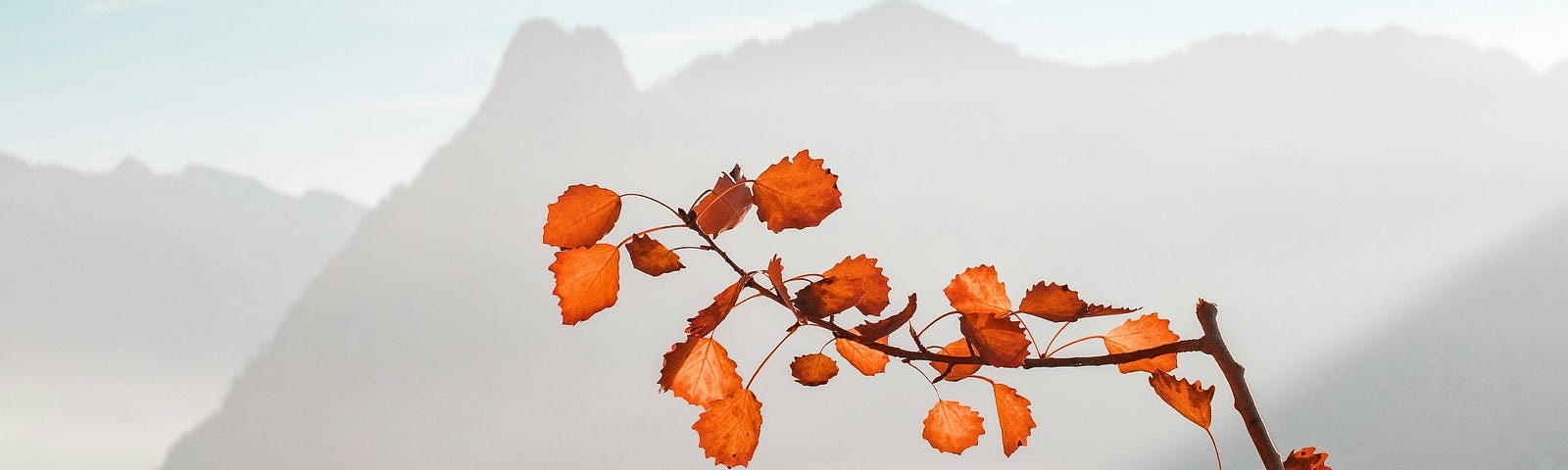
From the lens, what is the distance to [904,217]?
24.2 metres

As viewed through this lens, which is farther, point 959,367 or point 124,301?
point 124,301

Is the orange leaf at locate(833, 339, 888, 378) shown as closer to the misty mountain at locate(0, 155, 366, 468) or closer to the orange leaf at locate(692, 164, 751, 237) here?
the orange leaf at locate(692, 164, 751, 237)

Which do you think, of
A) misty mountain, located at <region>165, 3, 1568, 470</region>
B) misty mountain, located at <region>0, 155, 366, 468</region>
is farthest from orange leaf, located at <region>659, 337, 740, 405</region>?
misty mountain, located at <region>0, 155, 366, 468</region>

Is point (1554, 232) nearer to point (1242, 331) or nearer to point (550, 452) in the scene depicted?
point (1242, 331)

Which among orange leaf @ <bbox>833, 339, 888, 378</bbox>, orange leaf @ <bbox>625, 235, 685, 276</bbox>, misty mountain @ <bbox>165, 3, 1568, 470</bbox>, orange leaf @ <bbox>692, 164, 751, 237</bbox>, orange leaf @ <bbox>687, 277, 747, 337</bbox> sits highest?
misty mountain @ <bbox>165, 3, 1568, 470</bbox>

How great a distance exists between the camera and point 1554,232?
18375 millimetres

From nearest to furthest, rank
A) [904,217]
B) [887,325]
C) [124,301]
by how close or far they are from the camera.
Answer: [887,325]
[904,217]
[124,301]

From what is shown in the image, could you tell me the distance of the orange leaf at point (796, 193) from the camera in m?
0.20

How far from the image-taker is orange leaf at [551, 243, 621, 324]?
0.70ft

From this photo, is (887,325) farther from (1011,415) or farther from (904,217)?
(904,217)

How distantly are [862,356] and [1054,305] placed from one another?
60 mm

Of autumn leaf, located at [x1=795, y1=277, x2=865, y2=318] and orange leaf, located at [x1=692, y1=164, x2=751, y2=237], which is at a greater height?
orange leaf, located at [x1=692, y1=164, x2=751, y2=237]

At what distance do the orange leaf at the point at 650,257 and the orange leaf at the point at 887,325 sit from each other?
44 mm

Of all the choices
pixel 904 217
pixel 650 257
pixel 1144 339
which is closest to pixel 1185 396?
pixel 1144 339
